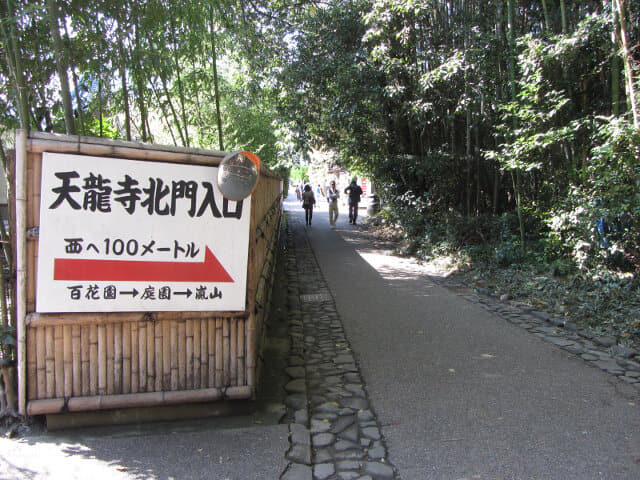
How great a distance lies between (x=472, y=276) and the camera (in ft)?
26.0

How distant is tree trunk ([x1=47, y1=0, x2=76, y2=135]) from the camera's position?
10.9 feet

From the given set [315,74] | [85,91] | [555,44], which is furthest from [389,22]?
[85,91]

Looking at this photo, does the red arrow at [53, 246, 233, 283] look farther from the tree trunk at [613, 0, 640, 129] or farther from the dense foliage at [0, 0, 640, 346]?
the tree trunk at [613, 0, 640, 129]

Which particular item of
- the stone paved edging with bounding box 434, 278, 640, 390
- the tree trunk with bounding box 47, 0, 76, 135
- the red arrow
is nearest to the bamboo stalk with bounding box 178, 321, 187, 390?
the red arrow

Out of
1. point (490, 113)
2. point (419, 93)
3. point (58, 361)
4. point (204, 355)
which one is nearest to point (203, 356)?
point (204, 355)

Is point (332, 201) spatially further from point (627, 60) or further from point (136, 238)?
point (136, 238)

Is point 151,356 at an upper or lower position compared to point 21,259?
lower

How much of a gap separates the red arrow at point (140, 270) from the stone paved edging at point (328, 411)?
1164mm

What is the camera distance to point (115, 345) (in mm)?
3037

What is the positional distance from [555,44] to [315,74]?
5.30 metres

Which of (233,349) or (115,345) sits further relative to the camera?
(233,349)

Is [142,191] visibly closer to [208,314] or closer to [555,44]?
[208,314]

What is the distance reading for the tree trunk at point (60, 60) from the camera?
332cm

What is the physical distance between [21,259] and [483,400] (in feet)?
10.9
